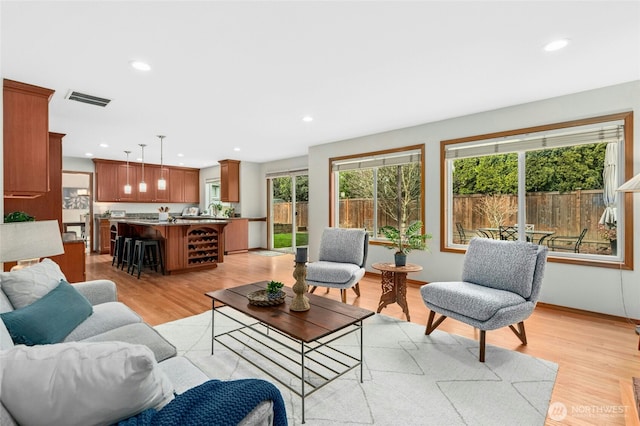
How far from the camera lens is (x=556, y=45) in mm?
2416

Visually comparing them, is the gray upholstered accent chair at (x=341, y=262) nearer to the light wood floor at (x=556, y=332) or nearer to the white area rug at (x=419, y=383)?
the light wood floor at (x=556, y=332)

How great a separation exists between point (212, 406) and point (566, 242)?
424cm

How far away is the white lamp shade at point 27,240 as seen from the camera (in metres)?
2.09

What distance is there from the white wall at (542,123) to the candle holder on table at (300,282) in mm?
2877

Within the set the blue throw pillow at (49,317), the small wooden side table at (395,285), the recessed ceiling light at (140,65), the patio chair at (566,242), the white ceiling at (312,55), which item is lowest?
the small wooden side table at (395,285)

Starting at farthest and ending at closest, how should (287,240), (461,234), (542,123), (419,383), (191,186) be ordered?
1. (191,186)
2. (287,240)
3. (461,234)
4. (542,123)
5. (419,383)

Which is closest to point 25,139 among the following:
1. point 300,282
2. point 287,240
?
point 300,282

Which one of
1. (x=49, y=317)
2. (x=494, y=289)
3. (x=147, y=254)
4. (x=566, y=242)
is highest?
(x=566, y=242)

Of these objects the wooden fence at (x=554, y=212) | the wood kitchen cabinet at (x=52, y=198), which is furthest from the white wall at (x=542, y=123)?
the wood kitchen cabinet at (x=52, y=198)

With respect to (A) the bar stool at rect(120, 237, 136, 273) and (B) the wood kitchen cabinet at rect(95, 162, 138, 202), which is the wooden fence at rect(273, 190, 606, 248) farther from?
(B) the wood kitchen cabinet at rect(95, 162, 138, 202)

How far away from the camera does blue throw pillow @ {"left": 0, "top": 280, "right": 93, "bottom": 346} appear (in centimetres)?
153

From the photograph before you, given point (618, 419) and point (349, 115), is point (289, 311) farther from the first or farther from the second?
point (349, 115)

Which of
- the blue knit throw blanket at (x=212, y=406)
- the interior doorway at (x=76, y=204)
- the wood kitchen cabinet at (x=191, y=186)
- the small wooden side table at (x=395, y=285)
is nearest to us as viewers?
the blue knit throw blanket at (x=212, y=406)

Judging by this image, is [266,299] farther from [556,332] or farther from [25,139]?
[25,139]
